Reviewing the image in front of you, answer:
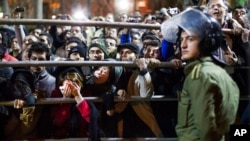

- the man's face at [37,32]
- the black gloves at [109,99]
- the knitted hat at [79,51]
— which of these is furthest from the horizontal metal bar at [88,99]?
the man's face at [37,32]

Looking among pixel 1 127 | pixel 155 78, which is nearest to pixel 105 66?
pixel 155 78

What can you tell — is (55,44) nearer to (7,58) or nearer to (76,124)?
(7,58)

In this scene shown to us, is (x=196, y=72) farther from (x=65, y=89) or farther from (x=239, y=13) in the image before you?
(x=239, y=13)

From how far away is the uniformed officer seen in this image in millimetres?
2912

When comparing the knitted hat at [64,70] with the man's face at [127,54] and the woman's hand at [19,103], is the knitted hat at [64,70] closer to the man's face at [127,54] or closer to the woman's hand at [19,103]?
the woman's hand at [19,103]

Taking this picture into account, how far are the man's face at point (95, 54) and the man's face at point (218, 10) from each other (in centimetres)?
120

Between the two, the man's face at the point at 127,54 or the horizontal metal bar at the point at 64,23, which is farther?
the man's face at the point at 127,54

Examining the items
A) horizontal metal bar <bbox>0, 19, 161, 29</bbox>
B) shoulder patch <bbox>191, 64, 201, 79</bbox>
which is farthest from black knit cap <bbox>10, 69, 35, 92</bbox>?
shoulder patch <bbox>191, 64, 201, 79</bbox>

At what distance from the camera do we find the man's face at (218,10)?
14.1 feet

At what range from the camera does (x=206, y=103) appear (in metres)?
2.89

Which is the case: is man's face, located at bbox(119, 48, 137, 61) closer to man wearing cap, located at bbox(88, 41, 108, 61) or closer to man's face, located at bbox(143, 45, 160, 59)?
man's face, located at bbox(143, 45, 160, 59)

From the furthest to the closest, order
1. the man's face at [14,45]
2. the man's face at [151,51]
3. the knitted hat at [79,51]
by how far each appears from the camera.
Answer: the man's face at [14,45] → the knitted hat at [79,51] → the man's face at [151,51]

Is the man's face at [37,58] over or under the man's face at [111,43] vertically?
under

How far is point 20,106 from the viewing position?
383cm
